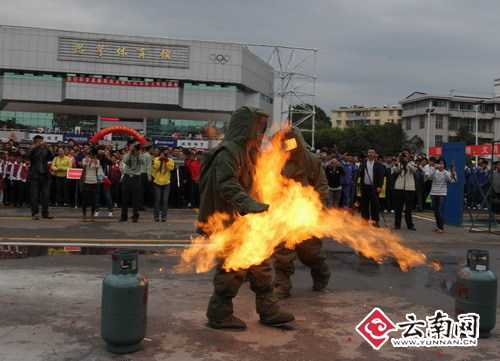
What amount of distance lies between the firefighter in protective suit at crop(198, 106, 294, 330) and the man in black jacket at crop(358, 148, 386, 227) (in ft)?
24.0

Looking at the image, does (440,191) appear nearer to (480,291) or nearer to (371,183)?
(371,183)

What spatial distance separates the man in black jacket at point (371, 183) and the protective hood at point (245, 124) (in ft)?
24.3

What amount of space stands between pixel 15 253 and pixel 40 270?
1372 millimetres

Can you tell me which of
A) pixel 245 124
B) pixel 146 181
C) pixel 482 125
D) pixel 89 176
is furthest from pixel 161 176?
pixel 482 125

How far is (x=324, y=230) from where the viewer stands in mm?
6312

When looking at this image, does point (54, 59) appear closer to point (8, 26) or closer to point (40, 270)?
point (8, 26)

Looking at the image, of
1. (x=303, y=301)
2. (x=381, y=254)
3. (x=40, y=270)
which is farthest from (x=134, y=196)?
(x=303, y=301)

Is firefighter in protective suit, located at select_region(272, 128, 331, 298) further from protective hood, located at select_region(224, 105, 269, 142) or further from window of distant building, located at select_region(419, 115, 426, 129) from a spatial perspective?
window of distant building, located at select_region(419, 115, 426, 129)

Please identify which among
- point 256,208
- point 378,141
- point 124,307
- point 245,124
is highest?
point 378,141

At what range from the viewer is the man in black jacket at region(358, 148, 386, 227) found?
1158 cm

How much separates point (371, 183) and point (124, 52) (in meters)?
52.9

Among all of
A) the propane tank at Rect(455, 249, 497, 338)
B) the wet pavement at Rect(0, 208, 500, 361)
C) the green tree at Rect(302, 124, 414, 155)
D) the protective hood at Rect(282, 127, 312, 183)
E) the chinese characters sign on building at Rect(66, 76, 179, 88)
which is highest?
the chinese characters sign on building at Rect(66, 76, 179, 88)

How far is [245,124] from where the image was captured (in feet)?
15.3

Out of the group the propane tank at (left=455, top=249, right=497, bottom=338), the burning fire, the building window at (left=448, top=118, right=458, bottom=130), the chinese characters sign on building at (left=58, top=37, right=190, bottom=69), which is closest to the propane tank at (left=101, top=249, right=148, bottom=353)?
the burning fire
